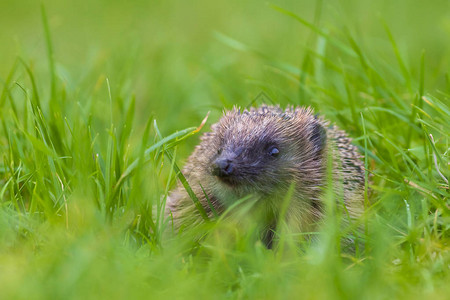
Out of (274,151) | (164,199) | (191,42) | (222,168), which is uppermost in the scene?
(191,42)

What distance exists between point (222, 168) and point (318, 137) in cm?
94

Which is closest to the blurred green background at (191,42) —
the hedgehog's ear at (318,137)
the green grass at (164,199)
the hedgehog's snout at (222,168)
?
the green grass at (164,199)

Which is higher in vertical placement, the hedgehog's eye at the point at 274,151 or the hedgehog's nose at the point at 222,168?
the hedgehog's eye at the point at 274,151

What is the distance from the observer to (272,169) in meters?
4.28

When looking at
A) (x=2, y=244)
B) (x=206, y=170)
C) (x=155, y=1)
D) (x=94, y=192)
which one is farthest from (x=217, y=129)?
(x=155, y=1)

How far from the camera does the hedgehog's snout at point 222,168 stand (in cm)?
404

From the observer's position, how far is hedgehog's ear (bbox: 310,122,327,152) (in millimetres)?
4594

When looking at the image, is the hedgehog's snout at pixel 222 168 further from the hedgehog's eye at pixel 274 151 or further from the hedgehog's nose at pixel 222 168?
the hedgehog's eye at pixel 274 151

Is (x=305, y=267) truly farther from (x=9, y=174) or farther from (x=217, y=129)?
(x=9, y=174)

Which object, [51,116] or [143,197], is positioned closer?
[143,197]

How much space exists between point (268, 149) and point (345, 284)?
1.79m

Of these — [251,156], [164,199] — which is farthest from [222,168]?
[164,199]

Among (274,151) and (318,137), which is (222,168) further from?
(318,137)

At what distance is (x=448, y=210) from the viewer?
3.71 m
